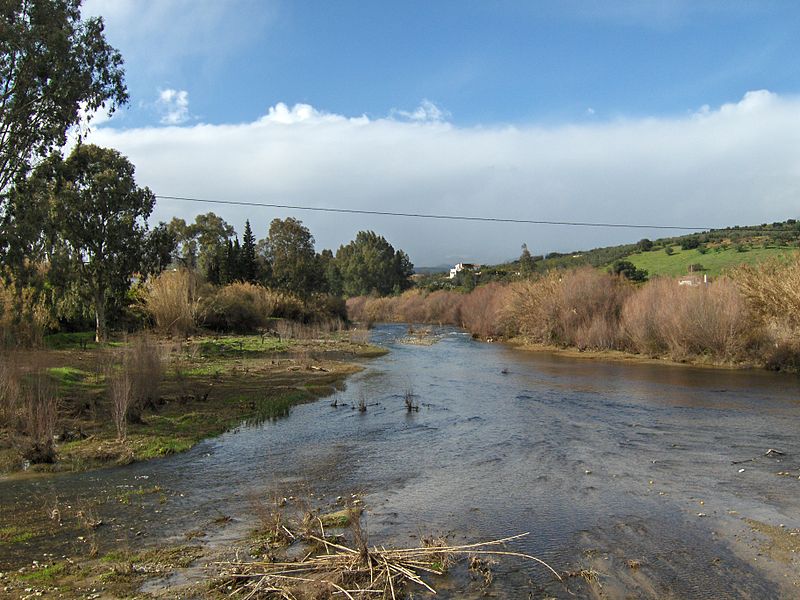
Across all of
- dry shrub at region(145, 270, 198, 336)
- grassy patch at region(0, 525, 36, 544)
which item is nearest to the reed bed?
grassy patch at region(0, 525, 36, 544)

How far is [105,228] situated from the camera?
103ft

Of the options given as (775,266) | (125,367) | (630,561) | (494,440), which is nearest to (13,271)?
(125,367)

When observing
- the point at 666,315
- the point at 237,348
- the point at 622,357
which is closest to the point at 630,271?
the point at 622,357

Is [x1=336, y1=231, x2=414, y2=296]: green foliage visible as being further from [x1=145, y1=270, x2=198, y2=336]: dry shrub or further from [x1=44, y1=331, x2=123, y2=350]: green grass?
[x1=44, y1=331, x2=123, y2=350]: green grass

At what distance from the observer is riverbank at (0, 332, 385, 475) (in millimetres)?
12336

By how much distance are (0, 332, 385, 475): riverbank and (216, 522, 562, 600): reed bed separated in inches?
253

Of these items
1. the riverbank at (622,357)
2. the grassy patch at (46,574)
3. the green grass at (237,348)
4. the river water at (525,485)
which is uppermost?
the green grass at (237,348)

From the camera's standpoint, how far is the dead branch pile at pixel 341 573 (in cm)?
633

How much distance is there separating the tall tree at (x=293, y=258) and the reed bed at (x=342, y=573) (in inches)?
2159

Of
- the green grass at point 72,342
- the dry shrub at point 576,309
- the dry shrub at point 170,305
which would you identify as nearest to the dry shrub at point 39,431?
the green grass at point 72,342

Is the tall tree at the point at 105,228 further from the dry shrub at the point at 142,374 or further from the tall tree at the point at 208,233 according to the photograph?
the tall tree at the point at 208,233

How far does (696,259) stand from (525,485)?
62429 millimetres

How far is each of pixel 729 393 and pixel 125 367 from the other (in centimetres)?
2005

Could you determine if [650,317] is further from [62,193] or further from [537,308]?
[62,193]
